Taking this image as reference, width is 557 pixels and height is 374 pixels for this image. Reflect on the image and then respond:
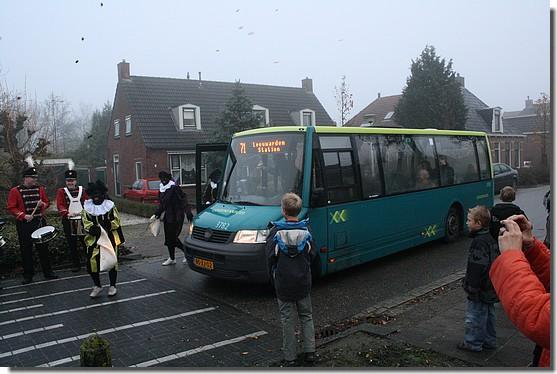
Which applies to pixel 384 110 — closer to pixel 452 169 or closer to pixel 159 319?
pixel 452 169

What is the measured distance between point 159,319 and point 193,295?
43.7 inches

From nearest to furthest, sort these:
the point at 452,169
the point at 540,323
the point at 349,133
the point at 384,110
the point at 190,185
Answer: the point at 540,323 < the point at 349,133 < the point at 452,169 < the point at 190,185 < the point at 384,110

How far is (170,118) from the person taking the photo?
28891 millimetres

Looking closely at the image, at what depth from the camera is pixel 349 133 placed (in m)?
8.09

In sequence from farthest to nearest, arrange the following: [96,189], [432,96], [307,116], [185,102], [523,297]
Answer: [432,96] < [307,116] < [185,102] < [96,189] < [523,297]

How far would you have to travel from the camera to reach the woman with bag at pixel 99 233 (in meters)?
6.87

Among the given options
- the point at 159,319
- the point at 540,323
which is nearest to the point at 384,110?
the point at 159,319

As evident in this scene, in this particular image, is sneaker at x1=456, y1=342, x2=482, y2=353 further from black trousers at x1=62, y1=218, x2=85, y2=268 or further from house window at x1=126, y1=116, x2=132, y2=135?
house window at x1=126, y1=116, x2=132, y2=135

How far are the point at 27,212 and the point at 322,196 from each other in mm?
5192

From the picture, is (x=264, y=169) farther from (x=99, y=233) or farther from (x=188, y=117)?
(x=188, y=117)

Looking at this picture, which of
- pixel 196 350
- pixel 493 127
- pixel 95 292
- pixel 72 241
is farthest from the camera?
pixel 493 127

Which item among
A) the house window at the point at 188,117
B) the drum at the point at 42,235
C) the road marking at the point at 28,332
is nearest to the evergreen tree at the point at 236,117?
the house window at the point at 188,117

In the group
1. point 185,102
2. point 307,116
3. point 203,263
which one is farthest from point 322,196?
point 307,116

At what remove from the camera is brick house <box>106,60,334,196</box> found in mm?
27641
